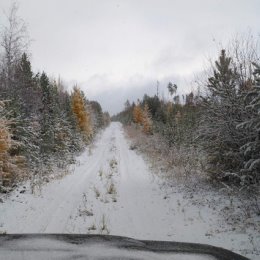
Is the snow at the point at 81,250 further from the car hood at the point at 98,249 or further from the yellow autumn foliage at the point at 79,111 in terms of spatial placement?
the yellow autumn foliage at the point at 79,111

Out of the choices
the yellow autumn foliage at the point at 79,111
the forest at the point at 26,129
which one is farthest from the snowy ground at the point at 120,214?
the yellow autumn foliage at the point at 79,111

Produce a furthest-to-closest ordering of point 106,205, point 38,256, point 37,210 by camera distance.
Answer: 1. point 106,205
2. point 37,210
3. point 38,256

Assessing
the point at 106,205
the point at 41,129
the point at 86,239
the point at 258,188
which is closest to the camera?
the point at 86,239

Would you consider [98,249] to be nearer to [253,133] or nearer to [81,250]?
[81,250]

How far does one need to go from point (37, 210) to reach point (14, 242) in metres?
7.75

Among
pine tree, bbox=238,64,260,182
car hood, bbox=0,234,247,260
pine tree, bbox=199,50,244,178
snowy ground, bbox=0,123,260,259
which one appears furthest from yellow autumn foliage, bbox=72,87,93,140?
car hood, bbox=0,234,247,260

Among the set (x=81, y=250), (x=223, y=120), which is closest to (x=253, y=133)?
(x=223, y=120)

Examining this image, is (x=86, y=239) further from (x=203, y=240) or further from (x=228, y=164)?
(x=228, y=164)

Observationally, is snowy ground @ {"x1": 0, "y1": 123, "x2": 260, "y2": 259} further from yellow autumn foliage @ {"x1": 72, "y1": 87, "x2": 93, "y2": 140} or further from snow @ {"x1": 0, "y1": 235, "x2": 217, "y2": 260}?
yellow autumn foliage @ {"x1": 72, "y1": 87, "x2": 93, "y2": 140}

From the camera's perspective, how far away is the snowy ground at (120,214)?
870 cm

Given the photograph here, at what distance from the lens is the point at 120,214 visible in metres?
11.1

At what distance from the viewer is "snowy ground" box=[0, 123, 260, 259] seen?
870cm

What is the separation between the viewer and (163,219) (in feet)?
33.9

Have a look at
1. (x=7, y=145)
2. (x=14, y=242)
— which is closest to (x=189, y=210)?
(x=7, y=145)
